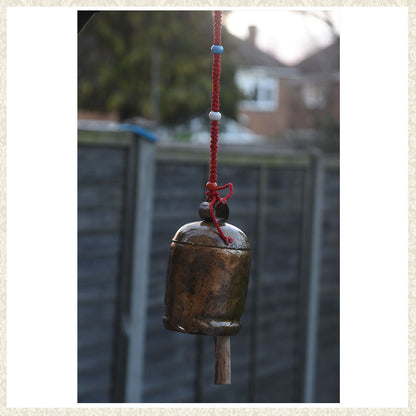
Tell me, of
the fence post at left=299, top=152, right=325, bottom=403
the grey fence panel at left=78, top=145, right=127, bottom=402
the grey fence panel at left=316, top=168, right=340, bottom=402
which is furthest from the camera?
the grey fence panel at left=316, top=168, right=340, bottom=402

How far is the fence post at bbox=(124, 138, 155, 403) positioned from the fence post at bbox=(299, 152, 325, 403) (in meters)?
1.23

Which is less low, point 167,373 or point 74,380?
point 74,380

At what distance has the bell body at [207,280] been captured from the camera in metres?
1.20

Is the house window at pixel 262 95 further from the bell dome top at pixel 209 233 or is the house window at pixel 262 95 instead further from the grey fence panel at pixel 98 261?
the bell dome top at pixel 209 233

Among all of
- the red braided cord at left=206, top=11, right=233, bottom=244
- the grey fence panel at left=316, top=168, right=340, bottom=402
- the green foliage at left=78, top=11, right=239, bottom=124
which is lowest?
the grey fence panel at left=316, top=168, right=340, bottom=402

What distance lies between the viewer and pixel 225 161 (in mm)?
3143

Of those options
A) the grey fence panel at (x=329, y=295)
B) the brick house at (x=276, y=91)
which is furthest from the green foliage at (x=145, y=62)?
the grey fence panel at (x=329, y=295)

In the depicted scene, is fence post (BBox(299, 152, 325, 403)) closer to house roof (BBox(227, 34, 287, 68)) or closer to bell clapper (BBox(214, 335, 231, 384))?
bell clapper (BBox(214, 335, 231, 384))

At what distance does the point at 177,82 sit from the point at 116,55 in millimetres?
1397

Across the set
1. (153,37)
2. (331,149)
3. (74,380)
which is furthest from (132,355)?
(153,37)

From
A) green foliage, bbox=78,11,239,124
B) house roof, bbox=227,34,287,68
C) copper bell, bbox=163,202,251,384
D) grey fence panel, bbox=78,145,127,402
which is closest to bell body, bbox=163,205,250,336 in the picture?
copper bell, bbox=163,202,251,384

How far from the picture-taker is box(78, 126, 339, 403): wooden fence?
266cm

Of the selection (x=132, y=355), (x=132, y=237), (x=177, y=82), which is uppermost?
(x=177, y=82)

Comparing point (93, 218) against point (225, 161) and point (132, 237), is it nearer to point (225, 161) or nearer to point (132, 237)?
point (132, 237)
